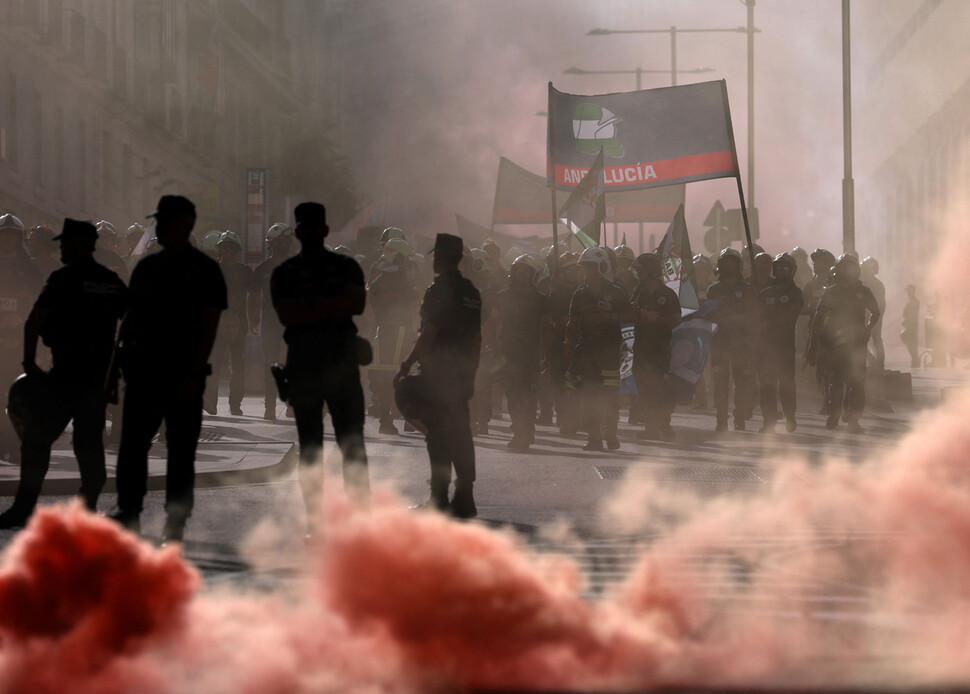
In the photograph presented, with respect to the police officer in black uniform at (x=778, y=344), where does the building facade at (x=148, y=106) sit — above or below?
above

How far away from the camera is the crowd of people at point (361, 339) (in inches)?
253

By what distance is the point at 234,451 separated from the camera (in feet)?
36.1

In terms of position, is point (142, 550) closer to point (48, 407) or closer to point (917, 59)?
point (48, 407)

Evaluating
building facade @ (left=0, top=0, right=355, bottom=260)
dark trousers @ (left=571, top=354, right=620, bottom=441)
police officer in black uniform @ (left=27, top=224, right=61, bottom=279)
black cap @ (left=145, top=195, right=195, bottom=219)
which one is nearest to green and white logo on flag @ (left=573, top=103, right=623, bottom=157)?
dark trousers @ (left=571, top=354, right=620, bottom=441)

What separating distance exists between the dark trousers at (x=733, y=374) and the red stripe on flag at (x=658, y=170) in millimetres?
2452

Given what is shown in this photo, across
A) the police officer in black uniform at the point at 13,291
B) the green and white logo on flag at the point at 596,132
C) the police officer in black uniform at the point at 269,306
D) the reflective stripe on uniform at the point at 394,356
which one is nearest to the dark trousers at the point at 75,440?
the police officer in black uniform at the point at 13,291

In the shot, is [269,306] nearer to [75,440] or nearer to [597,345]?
[597,345]

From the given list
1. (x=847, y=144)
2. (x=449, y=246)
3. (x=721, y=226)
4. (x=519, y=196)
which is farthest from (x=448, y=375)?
(x=721, y=226)

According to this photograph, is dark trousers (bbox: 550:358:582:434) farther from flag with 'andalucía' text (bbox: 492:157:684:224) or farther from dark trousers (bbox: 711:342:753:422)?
flag with 'andalucía' text (bbox: 492:157:684:224)

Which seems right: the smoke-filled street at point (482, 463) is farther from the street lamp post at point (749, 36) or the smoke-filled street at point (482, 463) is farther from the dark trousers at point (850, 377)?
the street lamp post at point (749, 36)

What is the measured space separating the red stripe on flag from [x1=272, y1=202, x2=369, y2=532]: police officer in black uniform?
9283 mm

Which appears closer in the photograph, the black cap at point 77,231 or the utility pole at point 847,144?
the black cap at point 77,231

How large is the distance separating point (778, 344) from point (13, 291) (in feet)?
21.7

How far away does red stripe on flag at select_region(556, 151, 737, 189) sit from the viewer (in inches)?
631
